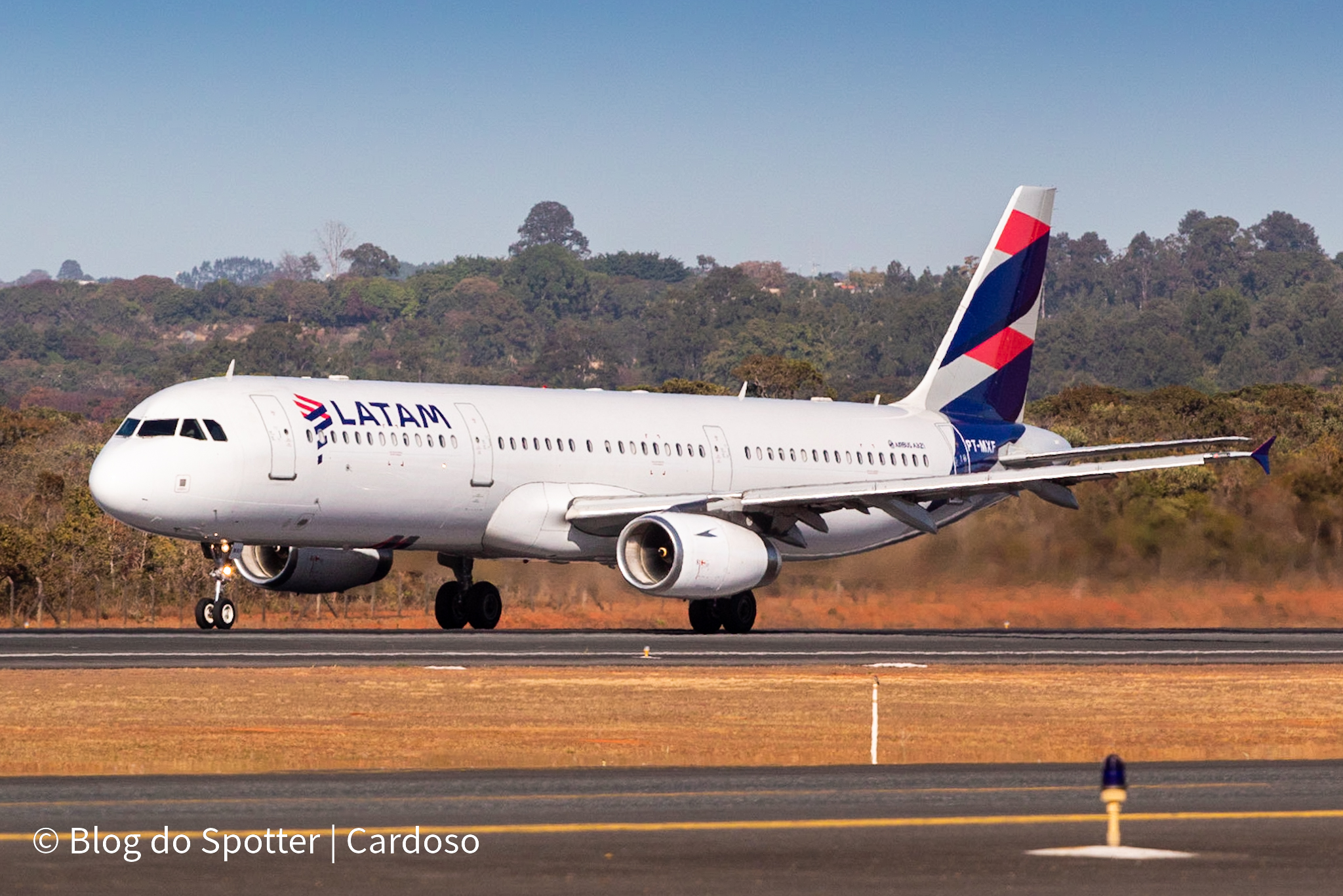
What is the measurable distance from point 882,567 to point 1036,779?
29195mm

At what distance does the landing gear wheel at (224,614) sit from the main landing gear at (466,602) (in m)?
5.40

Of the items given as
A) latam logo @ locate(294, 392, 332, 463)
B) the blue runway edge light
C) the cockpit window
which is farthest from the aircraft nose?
the blue runway edge light

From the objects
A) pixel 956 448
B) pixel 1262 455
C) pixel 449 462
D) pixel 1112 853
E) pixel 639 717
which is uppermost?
pixel 956 448

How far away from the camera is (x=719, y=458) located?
147 feet

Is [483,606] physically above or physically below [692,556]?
below

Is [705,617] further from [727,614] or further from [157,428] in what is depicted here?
[157,428]

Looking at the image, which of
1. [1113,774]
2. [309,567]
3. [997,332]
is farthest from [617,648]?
[1113,774]

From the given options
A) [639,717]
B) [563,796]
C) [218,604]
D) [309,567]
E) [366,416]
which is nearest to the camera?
[563,796]

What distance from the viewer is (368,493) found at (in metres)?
38.5

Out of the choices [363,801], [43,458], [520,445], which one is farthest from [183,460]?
[43,458]

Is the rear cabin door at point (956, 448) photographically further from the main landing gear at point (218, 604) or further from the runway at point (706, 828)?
the runway at point (706, 828)

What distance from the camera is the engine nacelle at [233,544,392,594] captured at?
4147cm

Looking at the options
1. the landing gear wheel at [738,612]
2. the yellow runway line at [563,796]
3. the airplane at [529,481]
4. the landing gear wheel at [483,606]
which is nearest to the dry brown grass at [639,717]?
the yellow runway line at [563,796]

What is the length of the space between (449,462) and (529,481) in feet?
6.81
